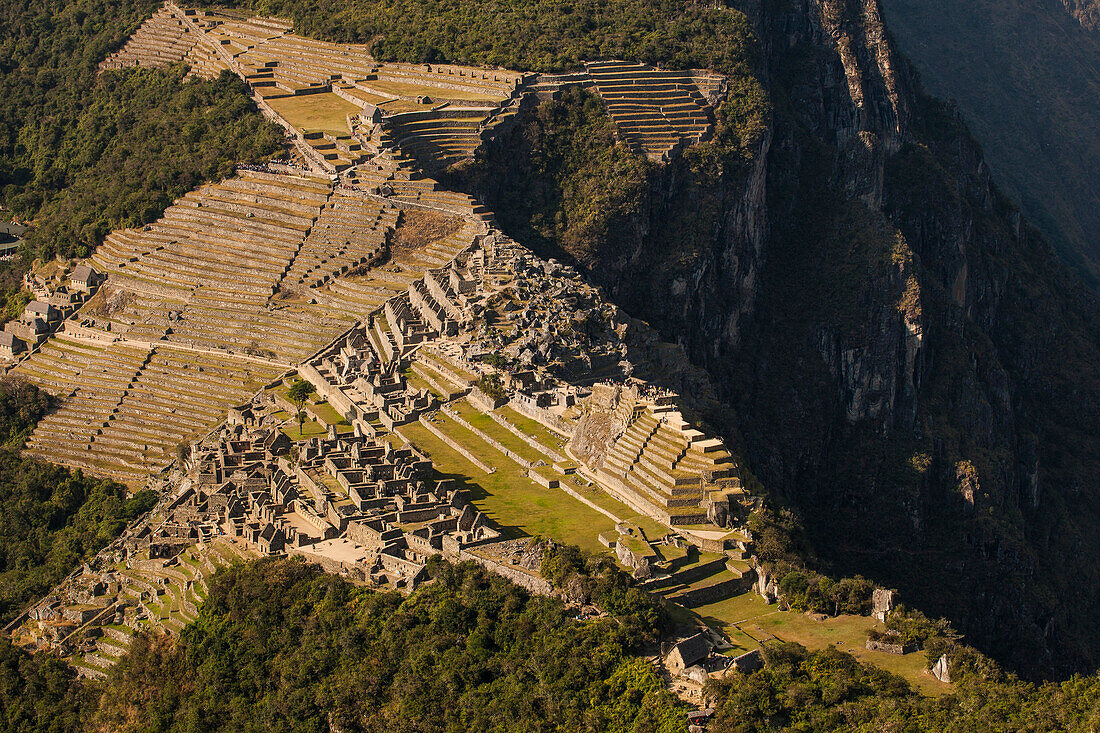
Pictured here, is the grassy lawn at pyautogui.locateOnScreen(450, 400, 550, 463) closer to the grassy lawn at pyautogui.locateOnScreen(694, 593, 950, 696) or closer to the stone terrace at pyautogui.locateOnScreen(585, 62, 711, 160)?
the grassy lawn at pyautogui.locateOnScreen(694, 593, 950, 696)

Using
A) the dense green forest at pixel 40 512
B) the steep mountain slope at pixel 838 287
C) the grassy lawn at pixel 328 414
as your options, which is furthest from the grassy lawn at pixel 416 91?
the grassy lawn at pixel 328 414

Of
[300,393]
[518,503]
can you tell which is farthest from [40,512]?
[518,503]

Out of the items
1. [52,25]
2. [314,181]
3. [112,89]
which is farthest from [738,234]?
[52,25]

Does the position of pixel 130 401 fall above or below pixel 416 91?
below

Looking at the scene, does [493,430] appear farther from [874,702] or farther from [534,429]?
[874,702]

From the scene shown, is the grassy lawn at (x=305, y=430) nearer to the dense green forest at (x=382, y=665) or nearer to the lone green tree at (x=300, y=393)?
the lone green tree at (x=300, y=393)

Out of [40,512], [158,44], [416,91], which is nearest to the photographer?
[40,512]

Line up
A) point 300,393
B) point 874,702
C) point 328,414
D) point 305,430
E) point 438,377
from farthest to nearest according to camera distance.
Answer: point 300,393 < point 438,377 < point 328,414 < point 305,430 < point 874,702

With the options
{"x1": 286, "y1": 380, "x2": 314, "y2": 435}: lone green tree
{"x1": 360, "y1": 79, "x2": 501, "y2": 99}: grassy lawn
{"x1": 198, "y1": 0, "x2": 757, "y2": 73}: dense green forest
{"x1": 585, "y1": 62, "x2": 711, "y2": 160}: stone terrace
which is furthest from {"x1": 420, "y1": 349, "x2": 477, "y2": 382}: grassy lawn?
{"x1": 198, "y1": 0, "x2": 757, "y2": 73}: dense green forest
